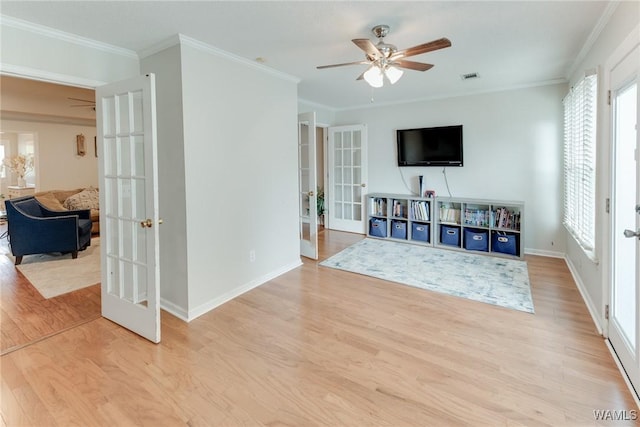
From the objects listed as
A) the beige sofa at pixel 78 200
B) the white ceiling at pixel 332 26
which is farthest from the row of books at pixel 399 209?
the beige sofa at pixel 78 200

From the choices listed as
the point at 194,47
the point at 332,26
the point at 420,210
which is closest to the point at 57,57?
the point at 194,47

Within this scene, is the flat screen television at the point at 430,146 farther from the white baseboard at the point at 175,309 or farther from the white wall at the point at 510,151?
the white baseboard at the point at 175,309

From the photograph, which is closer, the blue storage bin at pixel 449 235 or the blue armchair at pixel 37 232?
the blue armchair at pixel 37 232

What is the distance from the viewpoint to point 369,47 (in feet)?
7.48

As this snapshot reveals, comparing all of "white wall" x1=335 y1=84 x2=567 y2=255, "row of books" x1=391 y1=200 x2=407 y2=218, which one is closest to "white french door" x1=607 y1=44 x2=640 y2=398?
"white wall" x1=335 y1=84 x2=567 y2=255

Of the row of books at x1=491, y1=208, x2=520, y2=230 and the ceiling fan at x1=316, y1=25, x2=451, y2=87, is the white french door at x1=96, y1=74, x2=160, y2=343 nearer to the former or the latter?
the ceiling fan at x1=316, y1=25, x2=451, y2=87

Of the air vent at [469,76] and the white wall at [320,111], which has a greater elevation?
the white wall at [320,111]

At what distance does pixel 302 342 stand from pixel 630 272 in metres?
2.26

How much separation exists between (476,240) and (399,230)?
1214mm

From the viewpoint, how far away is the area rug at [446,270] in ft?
10.7

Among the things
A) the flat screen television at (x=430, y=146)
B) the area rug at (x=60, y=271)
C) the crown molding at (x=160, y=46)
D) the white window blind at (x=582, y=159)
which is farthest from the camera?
the flat screen television at (x=430, y=146)

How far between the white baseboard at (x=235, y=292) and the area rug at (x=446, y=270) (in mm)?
627

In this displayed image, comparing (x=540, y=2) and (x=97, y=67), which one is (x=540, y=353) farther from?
(x=97, y=67)

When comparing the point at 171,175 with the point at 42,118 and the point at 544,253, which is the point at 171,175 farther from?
the point at 42,118
